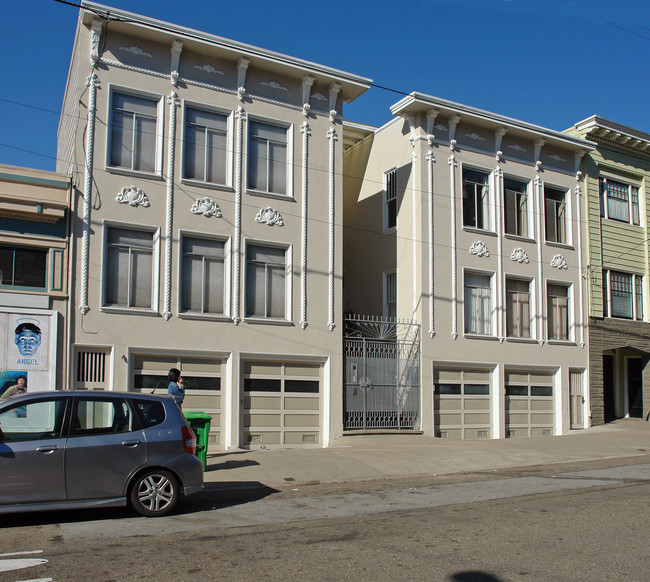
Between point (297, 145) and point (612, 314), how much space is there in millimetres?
12648

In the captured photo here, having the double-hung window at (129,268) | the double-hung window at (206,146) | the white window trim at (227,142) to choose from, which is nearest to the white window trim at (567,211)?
the white window trim at (227,142)

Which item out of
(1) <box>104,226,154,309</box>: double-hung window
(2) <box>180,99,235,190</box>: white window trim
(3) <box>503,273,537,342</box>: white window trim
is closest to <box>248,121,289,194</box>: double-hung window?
(2) <box>180,99,235,190</box>: white window trim

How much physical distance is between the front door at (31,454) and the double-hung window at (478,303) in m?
14.3

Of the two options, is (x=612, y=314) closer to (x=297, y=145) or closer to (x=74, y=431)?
(x=297, y=145)

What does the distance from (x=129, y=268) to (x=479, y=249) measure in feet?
33.8

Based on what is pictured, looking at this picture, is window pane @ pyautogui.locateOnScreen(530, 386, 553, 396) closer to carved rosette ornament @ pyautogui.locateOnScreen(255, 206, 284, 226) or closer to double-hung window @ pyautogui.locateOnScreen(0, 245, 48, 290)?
carved rosette ornament @ pyautogui.locateOnScreen(255, 206, 284, 226)

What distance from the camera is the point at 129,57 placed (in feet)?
52.4

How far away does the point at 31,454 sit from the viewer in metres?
7.88

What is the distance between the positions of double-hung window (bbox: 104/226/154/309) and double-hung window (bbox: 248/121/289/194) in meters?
3.17

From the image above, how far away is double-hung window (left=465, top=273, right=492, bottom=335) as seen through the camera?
67.4 feet

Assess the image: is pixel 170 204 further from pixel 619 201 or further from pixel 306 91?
pixel 619 201

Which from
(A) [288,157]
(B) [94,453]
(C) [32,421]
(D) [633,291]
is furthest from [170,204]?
(D) [633,291]

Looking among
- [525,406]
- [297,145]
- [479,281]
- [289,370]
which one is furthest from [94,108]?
[525,406]

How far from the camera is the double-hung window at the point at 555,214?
73.9ft
